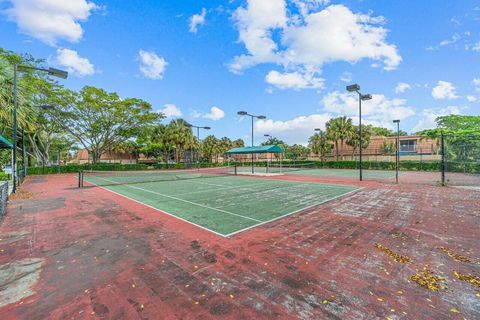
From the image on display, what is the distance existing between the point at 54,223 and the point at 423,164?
132 ft

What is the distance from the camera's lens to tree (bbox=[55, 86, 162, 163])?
28.8 metres

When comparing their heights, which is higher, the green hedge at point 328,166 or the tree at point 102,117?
the tree at point 102,117

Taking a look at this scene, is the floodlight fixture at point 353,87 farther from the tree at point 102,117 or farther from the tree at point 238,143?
the tree at point 238,143

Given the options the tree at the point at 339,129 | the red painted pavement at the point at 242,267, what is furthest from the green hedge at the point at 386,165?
the red painted pavement at the point at 242,267

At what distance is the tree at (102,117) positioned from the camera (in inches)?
1132

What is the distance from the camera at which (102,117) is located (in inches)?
1209

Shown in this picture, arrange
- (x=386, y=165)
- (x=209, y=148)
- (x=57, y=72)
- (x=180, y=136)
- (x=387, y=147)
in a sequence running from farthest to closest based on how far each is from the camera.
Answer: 1. (x=209, y=148)
2. (x=180, y=136)
3. (x=387, y=147)
4. (x=386, y=165)
5. (x=57, y=72)

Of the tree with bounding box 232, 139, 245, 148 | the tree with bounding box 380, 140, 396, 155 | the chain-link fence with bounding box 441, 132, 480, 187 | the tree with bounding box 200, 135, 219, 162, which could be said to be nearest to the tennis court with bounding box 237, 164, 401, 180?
the chain-link fence with bounding box 441, 132, 480, 187

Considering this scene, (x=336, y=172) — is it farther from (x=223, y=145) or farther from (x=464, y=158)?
(x=223, y=145)

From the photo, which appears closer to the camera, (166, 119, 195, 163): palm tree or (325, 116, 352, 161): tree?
(325, 116, 352, 161): tree

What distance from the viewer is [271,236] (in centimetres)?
579

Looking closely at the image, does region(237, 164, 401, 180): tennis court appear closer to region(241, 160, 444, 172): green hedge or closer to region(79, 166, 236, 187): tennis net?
region(241, 160, 444, 172): green hedge

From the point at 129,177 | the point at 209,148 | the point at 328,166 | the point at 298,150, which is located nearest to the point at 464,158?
the point at 328,166

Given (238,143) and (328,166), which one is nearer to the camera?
(328,166)
